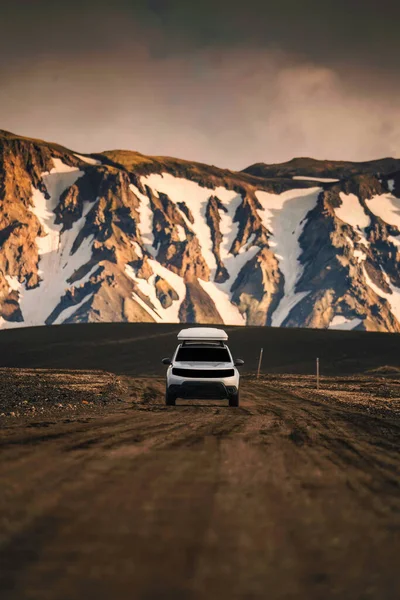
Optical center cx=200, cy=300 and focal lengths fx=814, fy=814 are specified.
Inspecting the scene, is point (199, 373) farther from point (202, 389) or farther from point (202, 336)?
point (202, 336)

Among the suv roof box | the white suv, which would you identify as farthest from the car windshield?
the suv roof box

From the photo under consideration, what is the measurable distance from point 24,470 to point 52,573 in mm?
4420

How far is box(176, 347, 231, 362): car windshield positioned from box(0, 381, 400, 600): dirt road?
9.26 m

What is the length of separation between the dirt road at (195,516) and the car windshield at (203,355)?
365 inches

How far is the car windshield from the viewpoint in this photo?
24.1 metres

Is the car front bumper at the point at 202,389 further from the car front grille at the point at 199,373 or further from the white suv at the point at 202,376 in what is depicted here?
the car front grille at the point at 199,373

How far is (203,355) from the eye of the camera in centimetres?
2423

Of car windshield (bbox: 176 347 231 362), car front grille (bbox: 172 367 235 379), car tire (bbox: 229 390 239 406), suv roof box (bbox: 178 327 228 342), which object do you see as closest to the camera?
car front grille (bbox: 172 367 235 379)

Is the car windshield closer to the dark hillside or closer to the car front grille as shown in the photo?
the car front grille

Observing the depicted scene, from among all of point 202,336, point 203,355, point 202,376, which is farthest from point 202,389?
point 202,336

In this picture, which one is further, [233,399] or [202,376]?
[233,399]

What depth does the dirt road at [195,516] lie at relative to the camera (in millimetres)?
5422

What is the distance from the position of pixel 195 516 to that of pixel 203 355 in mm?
16684

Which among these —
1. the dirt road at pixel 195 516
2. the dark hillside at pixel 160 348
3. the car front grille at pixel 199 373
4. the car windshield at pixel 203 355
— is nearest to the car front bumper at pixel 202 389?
the car front grille at pixel 199 373
